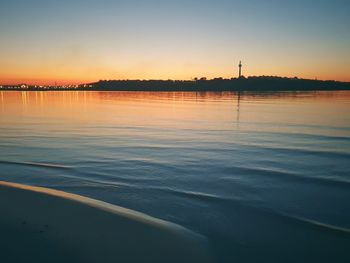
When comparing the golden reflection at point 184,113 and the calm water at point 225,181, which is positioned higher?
the golden reflection at point 184,113

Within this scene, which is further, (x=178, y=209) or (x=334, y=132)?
(x=334, y=132)

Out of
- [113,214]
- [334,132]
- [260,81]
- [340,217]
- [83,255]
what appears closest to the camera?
[83,255]

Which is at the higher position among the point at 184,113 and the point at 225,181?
the point at 184,113

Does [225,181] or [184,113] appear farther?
[184,113]

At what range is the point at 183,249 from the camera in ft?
13.8

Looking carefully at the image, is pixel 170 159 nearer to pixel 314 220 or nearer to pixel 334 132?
pixel 314 220

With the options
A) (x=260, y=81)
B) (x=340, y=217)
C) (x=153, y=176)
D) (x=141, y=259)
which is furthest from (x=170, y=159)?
(x=260, y=81)

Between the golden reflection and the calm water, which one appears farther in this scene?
the golden reflection

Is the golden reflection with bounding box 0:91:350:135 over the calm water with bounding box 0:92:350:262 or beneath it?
over

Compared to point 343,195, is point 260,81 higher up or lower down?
higher up

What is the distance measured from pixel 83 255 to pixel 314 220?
4.33m

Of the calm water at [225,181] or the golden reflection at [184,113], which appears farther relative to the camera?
the golden reflection at [184,113]

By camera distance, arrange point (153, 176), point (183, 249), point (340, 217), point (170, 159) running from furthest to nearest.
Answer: point (170, 159) < point (153, 176) < point (340, 217) < point (183, 249)

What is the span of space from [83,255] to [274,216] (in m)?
3.75
